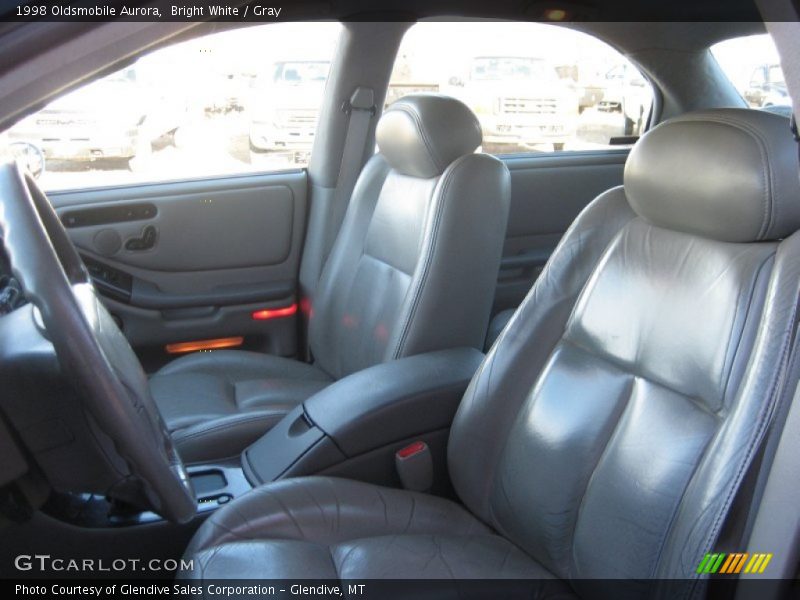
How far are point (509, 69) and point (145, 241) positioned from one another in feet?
5.03

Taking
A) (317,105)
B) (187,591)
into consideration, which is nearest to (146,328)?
(317,105)

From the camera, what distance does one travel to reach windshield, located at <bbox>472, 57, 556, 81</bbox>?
3.16 meters

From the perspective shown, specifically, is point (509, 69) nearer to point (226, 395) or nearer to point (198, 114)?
point (198, 114)

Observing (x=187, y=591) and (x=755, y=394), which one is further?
(x=187, y=591)

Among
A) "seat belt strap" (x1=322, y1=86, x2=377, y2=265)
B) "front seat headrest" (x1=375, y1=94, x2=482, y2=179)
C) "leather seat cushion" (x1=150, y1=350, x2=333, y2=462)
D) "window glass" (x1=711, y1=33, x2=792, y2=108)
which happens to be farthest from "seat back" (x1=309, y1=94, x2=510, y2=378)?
"window glass" (x1=711, y1=33, x2=792, y2=108)

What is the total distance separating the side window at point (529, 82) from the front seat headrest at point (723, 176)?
1537 mm

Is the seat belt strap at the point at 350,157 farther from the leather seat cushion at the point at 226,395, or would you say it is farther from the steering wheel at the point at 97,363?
the steering wheel at the point at 97,363

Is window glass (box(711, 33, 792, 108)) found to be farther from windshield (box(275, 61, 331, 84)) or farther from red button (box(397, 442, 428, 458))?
red button (box(397, 442, 428, 458))

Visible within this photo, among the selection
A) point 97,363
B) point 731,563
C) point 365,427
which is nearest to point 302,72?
point 365,427

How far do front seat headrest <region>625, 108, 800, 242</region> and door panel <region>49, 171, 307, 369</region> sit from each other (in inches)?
69.9

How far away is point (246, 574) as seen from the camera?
1.45 meters

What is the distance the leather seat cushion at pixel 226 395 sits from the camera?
6.71ft

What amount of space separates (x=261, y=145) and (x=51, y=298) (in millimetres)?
2041

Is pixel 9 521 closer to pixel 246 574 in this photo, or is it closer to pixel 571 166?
pixel 246 574
